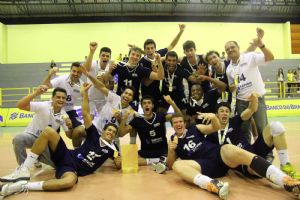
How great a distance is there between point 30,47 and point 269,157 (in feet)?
69.8

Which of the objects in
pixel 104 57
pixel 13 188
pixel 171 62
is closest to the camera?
pixel 13 188

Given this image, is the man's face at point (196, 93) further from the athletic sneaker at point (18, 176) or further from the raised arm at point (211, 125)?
the athletic sneaker at point (18, 176)

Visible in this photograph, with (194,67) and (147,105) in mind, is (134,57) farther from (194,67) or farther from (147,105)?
(194,67)

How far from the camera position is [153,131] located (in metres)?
5.50

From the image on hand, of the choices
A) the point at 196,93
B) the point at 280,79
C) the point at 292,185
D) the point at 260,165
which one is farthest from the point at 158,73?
the point at 280,79

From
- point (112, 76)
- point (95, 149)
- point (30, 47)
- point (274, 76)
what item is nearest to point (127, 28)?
point (30, 47)

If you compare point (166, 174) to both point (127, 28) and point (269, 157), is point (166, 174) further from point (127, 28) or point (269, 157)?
point (127, 28)

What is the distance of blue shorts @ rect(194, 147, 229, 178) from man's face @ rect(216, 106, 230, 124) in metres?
0.51

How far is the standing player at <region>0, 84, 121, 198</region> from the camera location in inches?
151

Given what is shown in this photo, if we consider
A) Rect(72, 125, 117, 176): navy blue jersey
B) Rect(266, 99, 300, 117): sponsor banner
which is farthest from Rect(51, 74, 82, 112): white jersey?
Rect(266, 99, 300, 117): sponsor banner

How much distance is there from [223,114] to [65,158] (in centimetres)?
249

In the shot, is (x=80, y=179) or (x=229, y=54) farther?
(x=229, y=54)

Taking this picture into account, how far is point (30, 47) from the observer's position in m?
22.1

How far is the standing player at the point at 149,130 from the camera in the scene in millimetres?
5449
